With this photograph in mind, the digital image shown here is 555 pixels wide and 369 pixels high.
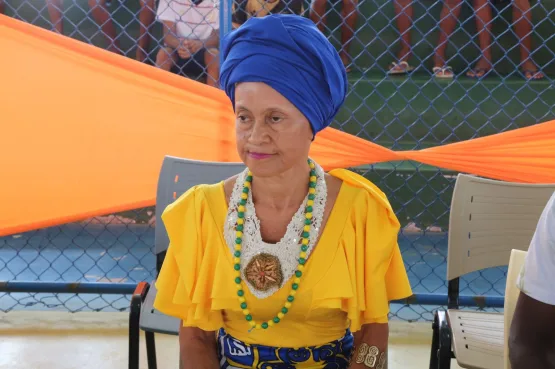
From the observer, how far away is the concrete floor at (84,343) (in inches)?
100

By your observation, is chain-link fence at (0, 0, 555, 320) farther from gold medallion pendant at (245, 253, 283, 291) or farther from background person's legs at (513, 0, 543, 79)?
gold medallion pendant at (245, 253, 283, 291)

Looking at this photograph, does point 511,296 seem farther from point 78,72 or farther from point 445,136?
point 445,136

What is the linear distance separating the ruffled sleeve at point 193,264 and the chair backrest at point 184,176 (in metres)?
0.70

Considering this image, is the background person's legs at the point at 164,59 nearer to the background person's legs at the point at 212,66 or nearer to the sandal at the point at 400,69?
the background person's legs at the point at 212,66

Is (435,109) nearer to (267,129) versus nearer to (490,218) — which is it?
(490,218)

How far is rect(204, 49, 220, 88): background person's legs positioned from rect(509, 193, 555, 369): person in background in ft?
9.42

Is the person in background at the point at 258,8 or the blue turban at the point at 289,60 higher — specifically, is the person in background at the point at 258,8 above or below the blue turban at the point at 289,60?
above

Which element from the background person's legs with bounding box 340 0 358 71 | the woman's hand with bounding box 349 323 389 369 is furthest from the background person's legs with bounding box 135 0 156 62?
the woman's hand with bounding box 349 323 389 369

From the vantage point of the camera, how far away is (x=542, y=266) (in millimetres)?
1190

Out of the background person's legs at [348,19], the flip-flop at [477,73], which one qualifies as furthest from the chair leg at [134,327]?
the flip-flop at [477,73]

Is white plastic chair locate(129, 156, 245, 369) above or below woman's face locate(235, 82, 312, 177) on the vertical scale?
below

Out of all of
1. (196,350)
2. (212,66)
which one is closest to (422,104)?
(212,66)

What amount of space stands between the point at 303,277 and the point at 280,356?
192 millimetres

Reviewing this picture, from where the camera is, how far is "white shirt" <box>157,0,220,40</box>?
4070 mm
